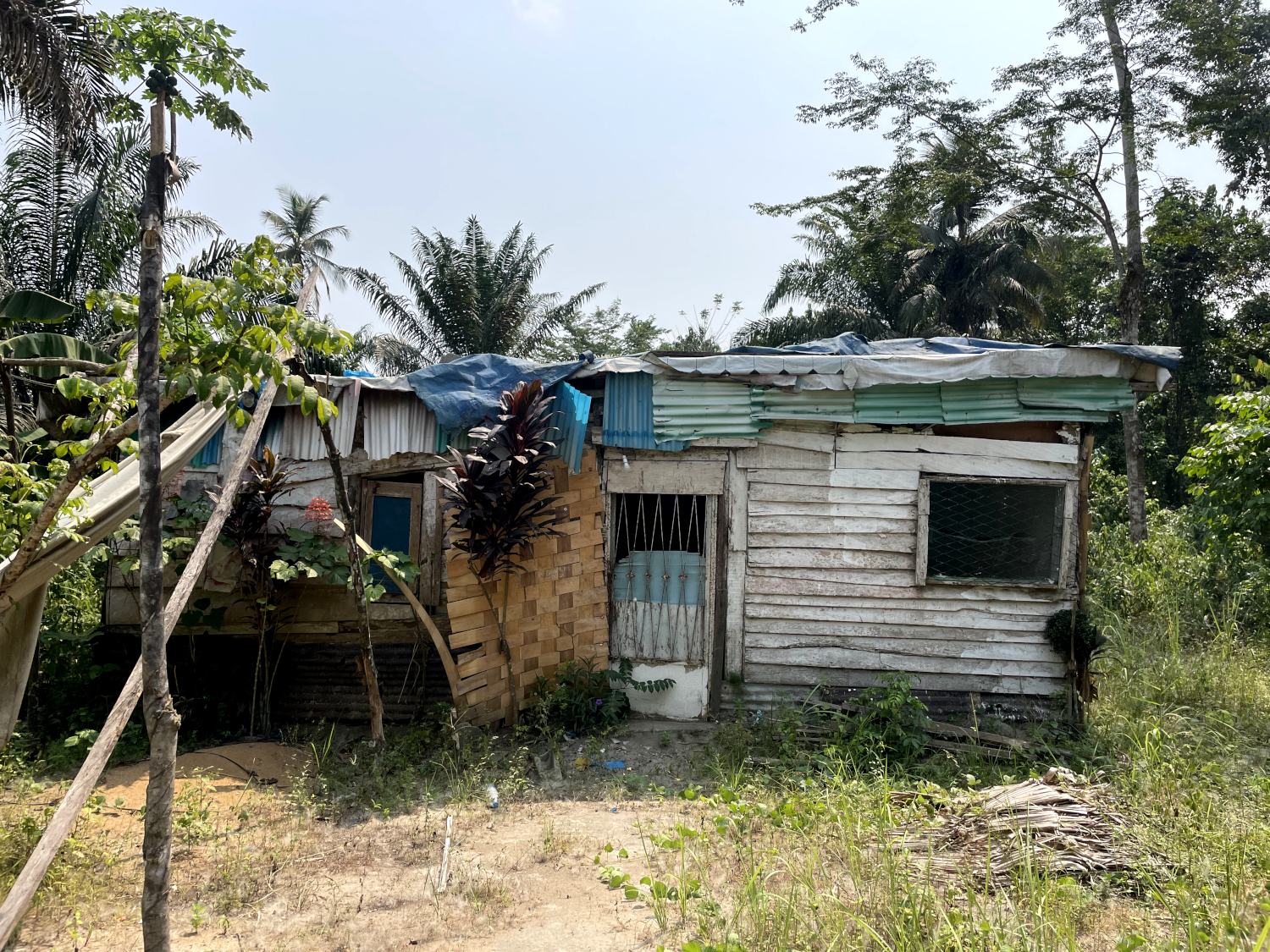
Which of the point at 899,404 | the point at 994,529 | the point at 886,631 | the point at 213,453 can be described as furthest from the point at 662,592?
the point at 213,453

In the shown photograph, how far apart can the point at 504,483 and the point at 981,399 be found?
3.87m

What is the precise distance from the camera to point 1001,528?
692 centimetres

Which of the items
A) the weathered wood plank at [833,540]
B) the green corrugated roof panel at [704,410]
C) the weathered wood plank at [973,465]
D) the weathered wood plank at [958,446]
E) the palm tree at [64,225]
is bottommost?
the weathered wood plank at [833,540]

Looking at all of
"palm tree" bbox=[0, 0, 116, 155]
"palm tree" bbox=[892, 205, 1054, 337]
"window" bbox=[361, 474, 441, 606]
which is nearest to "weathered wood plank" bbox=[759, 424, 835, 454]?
"window" bbox=[361, 474, 441, 606]

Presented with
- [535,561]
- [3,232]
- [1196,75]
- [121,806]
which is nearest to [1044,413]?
[535,561]

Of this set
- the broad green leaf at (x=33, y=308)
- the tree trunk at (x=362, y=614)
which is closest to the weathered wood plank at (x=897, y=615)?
the tree trunk at (x=362, y=614)

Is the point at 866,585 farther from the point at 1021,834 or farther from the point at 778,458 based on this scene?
the point at 1021,834

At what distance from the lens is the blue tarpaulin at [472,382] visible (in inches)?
250

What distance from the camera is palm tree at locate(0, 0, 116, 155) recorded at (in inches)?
323

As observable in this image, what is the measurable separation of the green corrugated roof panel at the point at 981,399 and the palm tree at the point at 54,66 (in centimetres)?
962

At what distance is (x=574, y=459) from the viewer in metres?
6.32

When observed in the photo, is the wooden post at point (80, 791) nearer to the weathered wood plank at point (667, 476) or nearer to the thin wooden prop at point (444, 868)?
the thin wooden prop at point (444, 868)

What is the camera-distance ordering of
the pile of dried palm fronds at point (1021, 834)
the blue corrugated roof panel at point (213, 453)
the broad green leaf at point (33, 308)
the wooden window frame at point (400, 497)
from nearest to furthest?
the pile of dried palm fronds at point (1021, 834) < the broad green leaf at point (33, 308) < the blue corrugated roof panel at point (213, 453) < the wooden window frame at point (400, 497)

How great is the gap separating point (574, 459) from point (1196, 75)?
506 inches
